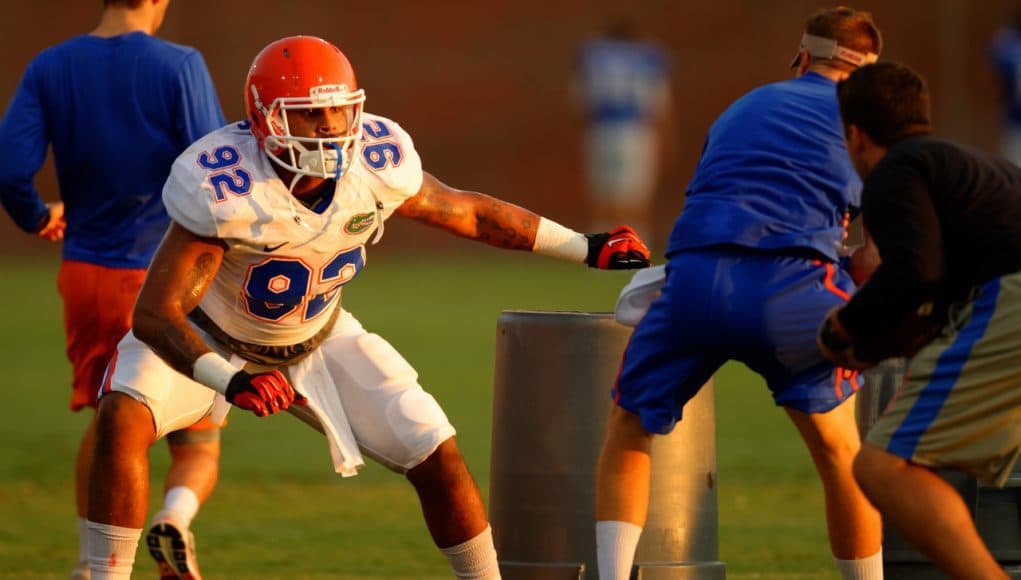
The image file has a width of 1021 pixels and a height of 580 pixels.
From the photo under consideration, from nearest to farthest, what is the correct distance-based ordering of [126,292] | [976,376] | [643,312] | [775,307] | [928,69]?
[976,376]
[775,307]
[643,312]
[126,292]
[928,69]

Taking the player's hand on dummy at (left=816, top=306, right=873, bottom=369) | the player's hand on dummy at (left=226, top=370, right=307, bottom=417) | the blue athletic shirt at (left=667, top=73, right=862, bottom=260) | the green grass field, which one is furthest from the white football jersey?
the green grass field

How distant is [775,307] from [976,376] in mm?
701

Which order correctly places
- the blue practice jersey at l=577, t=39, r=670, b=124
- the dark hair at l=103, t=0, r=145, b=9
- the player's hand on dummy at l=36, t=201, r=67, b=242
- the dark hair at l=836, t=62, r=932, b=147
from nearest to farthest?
the dark hair at l=836, t=62, r=932, b=147 < the dark hair at l=103, t=0, r=145, b=9 < the player's hand on dummy at l=36, t=201, r=67, b=242 < the blue practice jersey at l=577, t=39, r=670, b=124

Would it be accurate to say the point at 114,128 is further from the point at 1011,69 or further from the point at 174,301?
the point at 1011,69

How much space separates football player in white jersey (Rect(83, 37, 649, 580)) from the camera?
452 cm

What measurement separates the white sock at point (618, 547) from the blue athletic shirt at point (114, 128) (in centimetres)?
192

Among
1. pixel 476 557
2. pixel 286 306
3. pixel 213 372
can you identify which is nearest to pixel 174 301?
pixel 213 372

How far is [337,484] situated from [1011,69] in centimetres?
1372

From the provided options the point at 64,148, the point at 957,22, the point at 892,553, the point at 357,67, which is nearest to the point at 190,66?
the point at 64,148

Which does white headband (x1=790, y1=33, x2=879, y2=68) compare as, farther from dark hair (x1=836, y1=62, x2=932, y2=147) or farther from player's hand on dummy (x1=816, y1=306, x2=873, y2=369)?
player's hand on dummy (x1=816, y1=306, x2=873, y2=369)

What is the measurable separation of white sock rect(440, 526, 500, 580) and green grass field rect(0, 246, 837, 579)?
4.04ft

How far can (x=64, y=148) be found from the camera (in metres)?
5.89

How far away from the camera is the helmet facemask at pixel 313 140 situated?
180 inches

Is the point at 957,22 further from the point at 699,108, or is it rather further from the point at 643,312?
the point at 643,312
